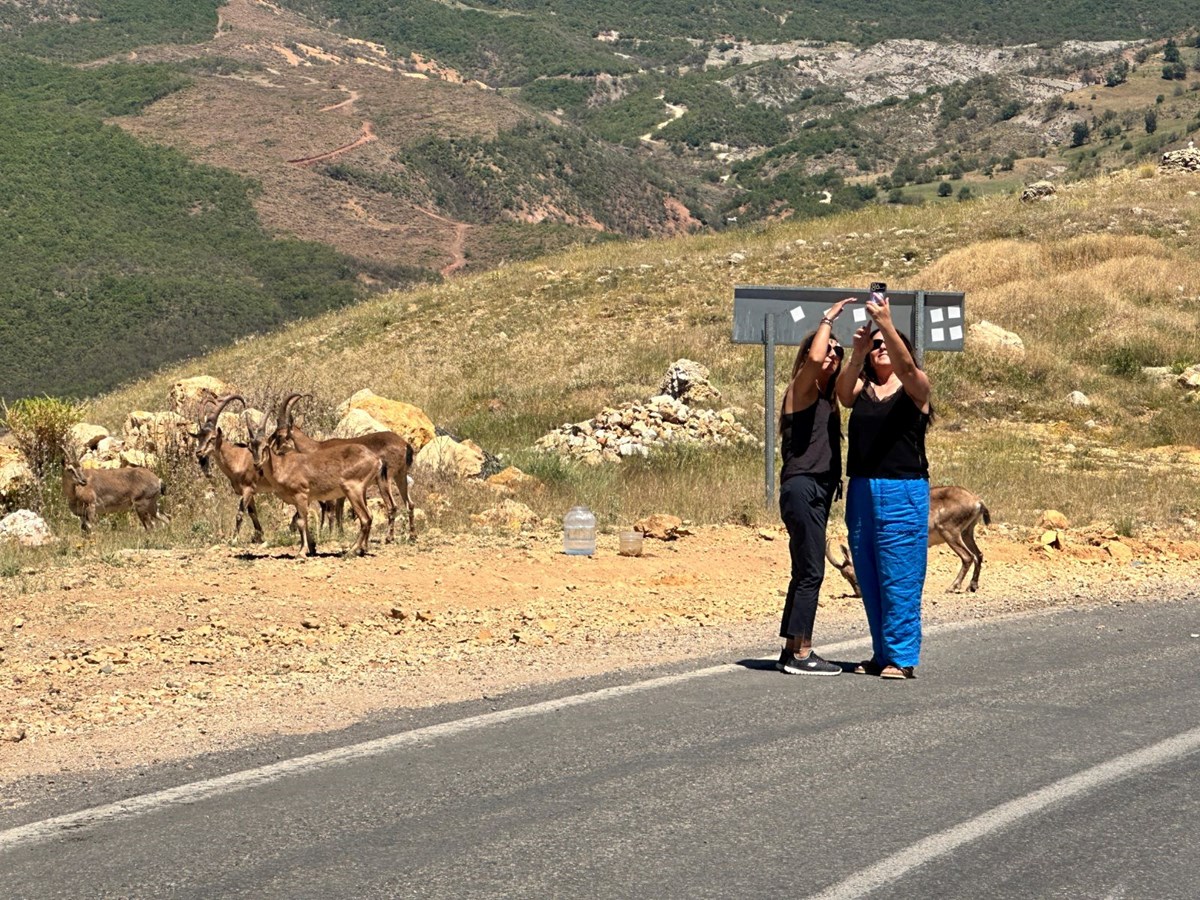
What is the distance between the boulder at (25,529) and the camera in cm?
1442

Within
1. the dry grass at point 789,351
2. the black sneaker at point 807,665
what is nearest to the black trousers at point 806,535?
the black sneaker at point 807,665

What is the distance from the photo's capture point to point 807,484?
820cm

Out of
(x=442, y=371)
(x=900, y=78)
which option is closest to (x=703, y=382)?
(x=442, y=371)

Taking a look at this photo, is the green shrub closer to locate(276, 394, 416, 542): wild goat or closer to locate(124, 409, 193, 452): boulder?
locate(124, 409, 193, 452): boulder

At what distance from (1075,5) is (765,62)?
3684 centimetres

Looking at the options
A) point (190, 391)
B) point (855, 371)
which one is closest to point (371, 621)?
point (855, 371)

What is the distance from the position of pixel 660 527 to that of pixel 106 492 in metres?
5.39

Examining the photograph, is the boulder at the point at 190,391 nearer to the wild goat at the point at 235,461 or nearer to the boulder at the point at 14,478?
the boulder at the point at 14,478

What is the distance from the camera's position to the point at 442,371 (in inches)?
1191

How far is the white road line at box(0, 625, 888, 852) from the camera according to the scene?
227 inches

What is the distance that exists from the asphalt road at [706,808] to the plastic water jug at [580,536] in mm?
5010

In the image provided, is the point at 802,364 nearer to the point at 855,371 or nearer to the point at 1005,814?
the point at 855,371

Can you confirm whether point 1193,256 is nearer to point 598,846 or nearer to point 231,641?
point 231,641

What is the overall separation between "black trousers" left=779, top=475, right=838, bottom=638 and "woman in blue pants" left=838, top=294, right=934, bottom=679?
0.20 metres
